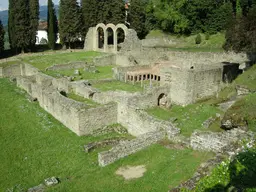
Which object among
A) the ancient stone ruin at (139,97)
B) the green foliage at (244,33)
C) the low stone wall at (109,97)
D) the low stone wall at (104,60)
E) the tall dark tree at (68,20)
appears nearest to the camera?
the ancient stone ruin at (139,97)

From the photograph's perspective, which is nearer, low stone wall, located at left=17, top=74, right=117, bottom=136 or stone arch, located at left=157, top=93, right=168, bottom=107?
low stone wall, located at left=17, top=74, right=117, bottom=136

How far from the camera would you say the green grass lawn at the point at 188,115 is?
1449cm

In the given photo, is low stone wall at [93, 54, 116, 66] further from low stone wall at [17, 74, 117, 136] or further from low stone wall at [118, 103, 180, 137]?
low stone wall at [118, 103, 180, 137]

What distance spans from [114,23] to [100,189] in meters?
36.5

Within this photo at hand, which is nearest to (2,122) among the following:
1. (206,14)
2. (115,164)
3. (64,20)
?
(115,164)

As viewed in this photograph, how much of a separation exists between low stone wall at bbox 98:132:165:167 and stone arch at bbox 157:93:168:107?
589cm

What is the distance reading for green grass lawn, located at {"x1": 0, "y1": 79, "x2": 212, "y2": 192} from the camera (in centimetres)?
1048

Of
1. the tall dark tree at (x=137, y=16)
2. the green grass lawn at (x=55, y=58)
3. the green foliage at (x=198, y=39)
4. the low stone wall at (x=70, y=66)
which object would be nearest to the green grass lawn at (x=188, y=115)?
the low stone wall at (x=70, y=66)

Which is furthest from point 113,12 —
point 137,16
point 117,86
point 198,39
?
point 117,86

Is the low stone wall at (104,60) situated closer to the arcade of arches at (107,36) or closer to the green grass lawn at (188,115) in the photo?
the arcade of arches at (107,36)

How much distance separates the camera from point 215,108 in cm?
1711

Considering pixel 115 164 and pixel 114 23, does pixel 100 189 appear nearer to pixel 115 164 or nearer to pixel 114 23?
pixel 115 164

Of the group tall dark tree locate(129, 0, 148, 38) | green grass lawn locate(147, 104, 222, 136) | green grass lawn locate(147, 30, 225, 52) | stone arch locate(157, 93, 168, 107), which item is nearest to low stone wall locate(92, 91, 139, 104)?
stone arch locate(157, 93, 168, 107)

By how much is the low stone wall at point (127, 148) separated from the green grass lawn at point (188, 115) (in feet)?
4.56
